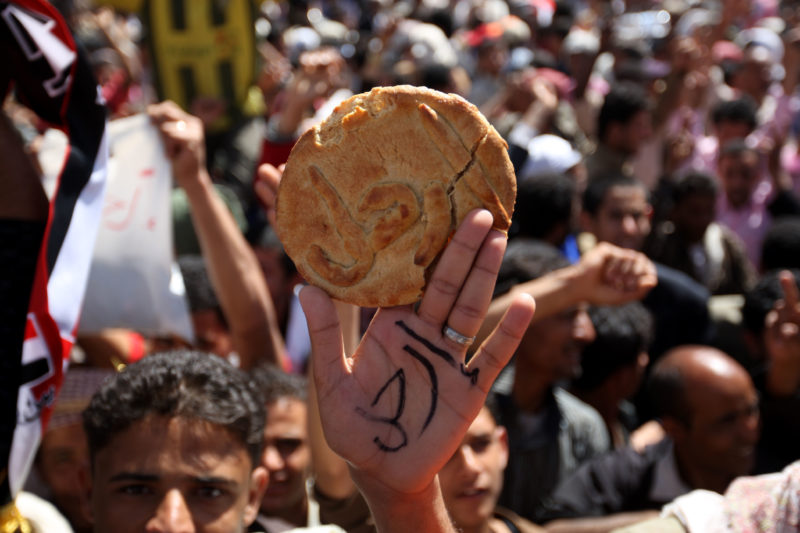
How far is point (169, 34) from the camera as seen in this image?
5449mm

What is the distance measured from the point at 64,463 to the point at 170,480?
0.98 meters

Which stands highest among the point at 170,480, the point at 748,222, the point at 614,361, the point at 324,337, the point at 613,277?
the point at 324,337

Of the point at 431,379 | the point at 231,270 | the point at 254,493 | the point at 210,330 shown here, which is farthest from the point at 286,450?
the point at 431,379

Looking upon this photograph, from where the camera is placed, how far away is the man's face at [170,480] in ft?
7.20

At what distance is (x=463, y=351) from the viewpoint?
185 centimetres

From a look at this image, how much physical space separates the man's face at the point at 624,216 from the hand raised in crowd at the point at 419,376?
3.24 m

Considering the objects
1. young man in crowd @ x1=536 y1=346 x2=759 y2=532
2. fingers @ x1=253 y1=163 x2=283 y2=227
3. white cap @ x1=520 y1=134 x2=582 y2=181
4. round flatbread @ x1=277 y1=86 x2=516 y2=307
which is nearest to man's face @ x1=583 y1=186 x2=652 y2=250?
white cap @ x1=520 y1=134 x2=582 y2=181

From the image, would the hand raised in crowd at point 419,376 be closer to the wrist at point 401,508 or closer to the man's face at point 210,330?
the wrist at point 401,508

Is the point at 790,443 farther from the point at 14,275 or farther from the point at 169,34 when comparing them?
the point at 169,34

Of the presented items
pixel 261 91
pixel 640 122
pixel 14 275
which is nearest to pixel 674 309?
pixel 640 122

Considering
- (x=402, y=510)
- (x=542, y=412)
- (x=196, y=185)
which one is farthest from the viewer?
(x=542, y=412)

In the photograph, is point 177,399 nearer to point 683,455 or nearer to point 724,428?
point 683,455

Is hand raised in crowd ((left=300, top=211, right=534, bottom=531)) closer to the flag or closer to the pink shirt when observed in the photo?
the flag

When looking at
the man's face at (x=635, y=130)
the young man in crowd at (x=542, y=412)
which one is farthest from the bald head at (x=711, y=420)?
the man's face at (x=635, y=130)
